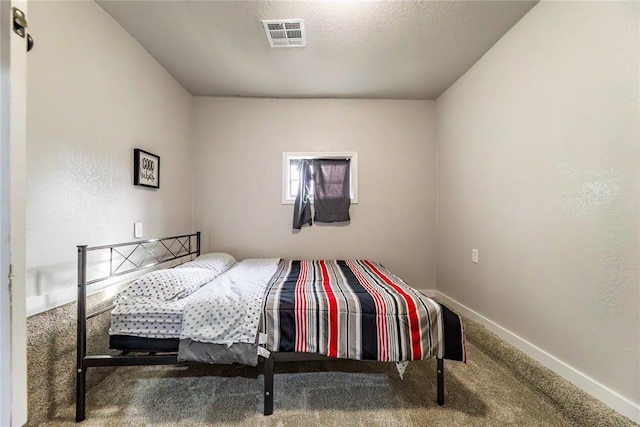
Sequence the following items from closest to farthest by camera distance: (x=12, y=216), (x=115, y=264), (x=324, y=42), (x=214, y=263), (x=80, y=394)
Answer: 1. (x=12, y=216)
2. (x=80, y=394)
3. (x=115, y=264)
4. (x=324, y=42)
5. (x=214, y=263)

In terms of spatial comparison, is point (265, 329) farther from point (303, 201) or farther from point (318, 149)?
point (318, 149)

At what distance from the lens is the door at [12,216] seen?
584 mm

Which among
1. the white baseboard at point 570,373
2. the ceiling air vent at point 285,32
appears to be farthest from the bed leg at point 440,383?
the ceiling air vent at point 285,32

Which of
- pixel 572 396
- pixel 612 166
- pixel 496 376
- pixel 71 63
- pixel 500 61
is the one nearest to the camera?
pixel 612 166

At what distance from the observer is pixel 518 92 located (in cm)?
176

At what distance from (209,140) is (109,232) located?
1.57 m

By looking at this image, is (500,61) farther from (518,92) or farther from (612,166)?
(612,166)

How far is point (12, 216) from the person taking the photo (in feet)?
1.99

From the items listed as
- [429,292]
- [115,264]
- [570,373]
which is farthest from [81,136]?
[429,292]

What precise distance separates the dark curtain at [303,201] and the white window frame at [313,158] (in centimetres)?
10

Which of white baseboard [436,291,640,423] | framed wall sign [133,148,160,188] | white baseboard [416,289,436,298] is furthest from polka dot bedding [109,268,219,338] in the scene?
white baseboard [416,289,436,298]

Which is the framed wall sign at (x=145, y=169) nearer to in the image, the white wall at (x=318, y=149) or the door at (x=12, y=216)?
the white wall at (x=318, y=149)

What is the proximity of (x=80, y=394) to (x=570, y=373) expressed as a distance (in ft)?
8.87

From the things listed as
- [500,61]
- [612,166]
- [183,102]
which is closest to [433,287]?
[612,166]
